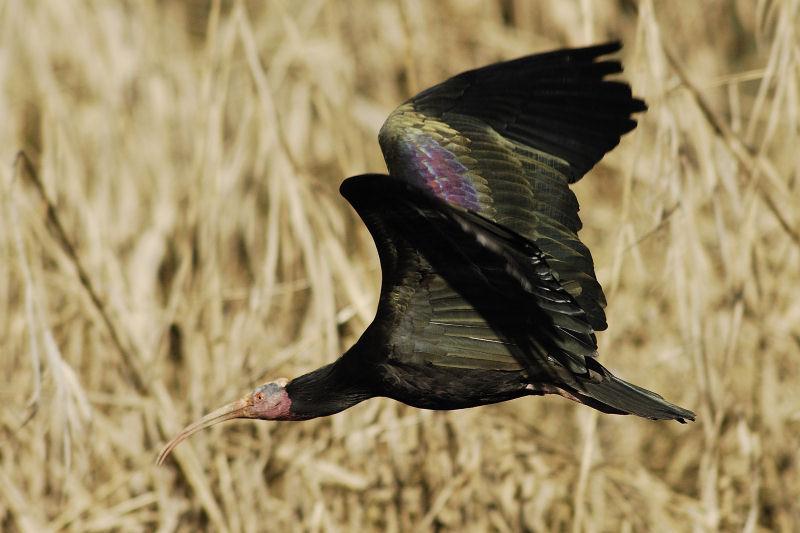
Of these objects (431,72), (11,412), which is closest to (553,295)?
(11,412)

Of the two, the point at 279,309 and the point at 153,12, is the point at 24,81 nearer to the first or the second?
the point at 153,12

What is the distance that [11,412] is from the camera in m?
4.96

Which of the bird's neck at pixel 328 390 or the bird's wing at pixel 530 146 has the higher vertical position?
the bird's wing at pixel 530 146

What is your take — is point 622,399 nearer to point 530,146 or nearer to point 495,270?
point 495,270

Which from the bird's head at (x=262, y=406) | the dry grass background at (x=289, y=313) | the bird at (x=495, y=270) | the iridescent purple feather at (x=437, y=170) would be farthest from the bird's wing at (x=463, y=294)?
the dry grass background at (x=289, y=313)

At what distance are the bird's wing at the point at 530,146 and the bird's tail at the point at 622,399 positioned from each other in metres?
0.18

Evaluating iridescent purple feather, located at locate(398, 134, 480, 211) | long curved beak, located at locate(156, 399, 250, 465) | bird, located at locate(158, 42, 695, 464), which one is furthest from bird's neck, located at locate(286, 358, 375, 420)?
iridescent purple feather, located at locate(398, 134, 480, 211)

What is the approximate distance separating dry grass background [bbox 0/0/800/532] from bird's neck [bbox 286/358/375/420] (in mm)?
694

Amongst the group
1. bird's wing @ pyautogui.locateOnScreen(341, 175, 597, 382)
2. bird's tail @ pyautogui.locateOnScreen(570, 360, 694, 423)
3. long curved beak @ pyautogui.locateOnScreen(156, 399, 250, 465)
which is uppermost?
bird's wing @ pyautogui.locateOnScreen(341, 175, 597, 382)

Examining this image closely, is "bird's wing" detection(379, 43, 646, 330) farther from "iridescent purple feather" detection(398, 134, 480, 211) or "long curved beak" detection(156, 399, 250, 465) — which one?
"long curved beak" detection(156, 399, 250, 465)

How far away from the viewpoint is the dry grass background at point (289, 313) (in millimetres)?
4488

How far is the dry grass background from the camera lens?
14.7 feet

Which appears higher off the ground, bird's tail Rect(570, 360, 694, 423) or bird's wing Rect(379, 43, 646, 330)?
bird's wing Rect(379, 43, 646, 330)

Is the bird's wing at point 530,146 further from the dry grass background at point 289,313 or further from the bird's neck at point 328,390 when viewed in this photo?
the bird's neck at point 328,390
